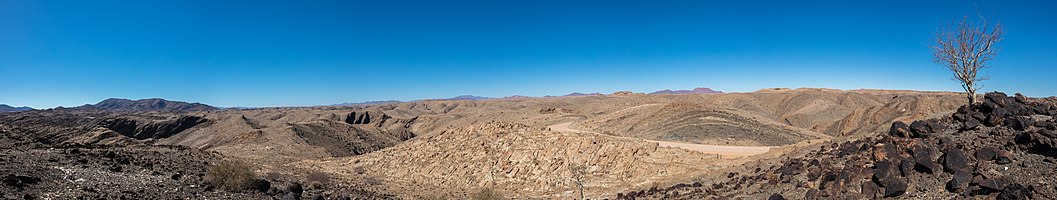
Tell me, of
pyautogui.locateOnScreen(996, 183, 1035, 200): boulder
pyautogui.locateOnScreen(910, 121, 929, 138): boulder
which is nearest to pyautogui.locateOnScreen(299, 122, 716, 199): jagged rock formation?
pyautogui.locateOnScreen(910, 121, 929, 138): boulder

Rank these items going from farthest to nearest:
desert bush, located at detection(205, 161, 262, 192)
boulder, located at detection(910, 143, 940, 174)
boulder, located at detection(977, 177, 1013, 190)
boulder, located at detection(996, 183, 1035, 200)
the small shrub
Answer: the small shrub, desert bush, located at detection(205, 161, 262, 192), boulder, located at detection(910, 143, 940, 174), boulder, located at detection(977, 177, 1013, 190), boulder, located at detection(996, 183, 1035, 200)

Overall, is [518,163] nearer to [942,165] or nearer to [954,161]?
[942,165]

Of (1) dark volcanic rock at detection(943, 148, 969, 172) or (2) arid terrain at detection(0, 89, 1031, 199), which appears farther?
(2) arid terrain at detection(0, 89, 1031, 199)

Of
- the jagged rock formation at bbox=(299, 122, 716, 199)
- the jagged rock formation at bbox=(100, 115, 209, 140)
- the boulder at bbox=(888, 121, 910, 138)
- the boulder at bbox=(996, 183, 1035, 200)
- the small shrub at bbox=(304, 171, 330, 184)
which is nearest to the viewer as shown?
the boulder at bbox=(996, 183, 1035, 200)

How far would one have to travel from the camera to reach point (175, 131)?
66.1m

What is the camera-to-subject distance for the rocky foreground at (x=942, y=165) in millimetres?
10094

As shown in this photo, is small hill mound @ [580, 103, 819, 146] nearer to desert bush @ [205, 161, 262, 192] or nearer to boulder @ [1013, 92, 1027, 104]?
boulder @ [1013, 92, 1027, 104]

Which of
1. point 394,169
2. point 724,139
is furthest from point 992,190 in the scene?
point 724,139

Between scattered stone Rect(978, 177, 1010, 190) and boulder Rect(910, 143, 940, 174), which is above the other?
boulder Rect(910, 143, 940, 174)

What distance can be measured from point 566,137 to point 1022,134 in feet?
63.2

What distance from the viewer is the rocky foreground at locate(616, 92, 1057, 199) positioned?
1009cm

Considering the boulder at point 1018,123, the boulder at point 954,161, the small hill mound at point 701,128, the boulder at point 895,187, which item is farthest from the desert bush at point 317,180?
the small hill mound at point 701,128

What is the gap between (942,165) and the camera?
1127cm

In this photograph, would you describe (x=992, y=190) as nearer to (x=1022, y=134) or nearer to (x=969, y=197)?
(x=969, y=197)
